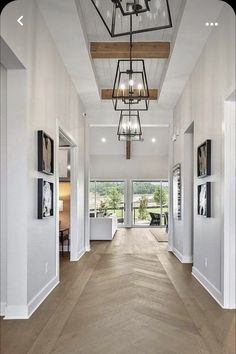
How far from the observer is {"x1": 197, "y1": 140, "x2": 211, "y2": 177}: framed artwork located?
534 centimetres

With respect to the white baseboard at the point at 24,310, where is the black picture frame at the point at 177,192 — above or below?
above

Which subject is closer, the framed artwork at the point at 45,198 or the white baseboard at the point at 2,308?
the white baseboard at the point at 2,308

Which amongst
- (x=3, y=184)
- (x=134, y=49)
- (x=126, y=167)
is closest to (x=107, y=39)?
(x=134, y=49)

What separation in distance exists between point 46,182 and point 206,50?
299 centimetres

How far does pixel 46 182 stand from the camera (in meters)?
5.03

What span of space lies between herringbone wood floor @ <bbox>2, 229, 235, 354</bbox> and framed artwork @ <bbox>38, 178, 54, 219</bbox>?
110 centimetres

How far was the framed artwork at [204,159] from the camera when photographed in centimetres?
534

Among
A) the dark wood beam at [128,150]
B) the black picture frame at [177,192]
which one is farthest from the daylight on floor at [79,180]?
the dark wood beam at [128,150]

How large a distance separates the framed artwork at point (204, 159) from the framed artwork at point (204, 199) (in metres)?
0.18

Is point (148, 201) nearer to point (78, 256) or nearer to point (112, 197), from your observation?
point (112, 197)

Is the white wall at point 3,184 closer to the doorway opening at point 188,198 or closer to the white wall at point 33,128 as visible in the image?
the white wall at point 33,128

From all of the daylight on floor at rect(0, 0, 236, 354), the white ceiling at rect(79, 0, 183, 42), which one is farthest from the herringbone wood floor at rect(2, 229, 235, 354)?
the white ceiling at rect(79, 0, 183, 42)

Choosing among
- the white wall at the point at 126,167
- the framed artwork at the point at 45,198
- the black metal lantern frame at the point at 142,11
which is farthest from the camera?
the white wall at the point at 126,167

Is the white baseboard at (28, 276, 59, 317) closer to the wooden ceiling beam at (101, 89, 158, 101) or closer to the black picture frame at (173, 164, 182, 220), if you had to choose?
the black picture frame at (173, 164, 182, 220)
